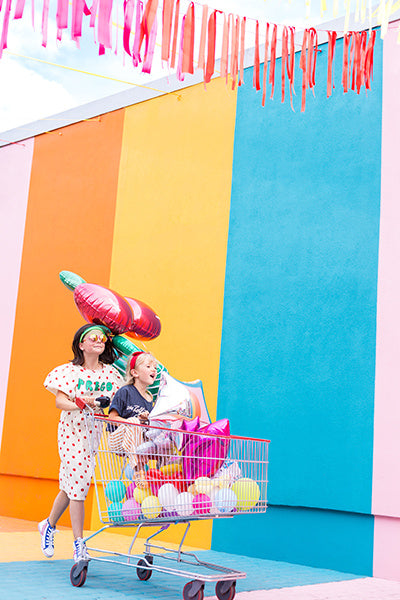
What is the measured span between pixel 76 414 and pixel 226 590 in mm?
1288

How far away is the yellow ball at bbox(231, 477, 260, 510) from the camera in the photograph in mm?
3244

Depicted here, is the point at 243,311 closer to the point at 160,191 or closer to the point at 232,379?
the point at 232,379

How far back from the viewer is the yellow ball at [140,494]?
3.23 meters

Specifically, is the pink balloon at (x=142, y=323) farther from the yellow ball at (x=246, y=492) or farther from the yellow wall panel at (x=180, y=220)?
the yellow ball at (x=246, y=492)

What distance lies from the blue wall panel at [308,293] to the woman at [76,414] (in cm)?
116

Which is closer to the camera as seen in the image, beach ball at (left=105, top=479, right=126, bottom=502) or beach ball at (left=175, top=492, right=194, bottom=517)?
beach ball at (left=175, top=492, right=194, bottom=517)

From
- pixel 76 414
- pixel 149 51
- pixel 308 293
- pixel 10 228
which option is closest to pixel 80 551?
pixel 76 414

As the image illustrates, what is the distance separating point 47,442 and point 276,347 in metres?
2.36

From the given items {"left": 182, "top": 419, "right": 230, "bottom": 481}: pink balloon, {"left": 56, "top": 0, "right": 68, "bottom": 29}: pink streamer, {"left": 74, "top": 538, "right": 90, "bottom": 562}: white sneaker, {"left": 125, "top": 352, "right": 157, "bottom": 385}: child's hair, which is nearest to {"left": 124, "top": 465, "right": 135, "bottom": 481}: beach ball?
{"left": 182, "top": 419, "right": 230, "bottom": 481}: pink balloon

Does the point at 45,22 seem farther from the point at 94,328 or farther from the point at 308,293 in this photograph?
the point at 308,293

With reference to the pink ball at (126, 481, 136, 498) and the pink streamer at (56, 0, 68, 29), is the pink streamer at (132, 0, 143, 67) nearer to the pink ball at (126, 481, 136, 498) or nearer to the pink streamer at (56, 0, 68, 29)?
the pink streamer at (56, 0, 68, 29)

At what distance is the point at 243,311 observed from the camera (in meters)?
4.96

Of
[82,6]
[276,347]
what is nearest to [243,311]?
[276,347]

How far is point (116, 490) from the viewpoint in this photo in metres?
3.30
